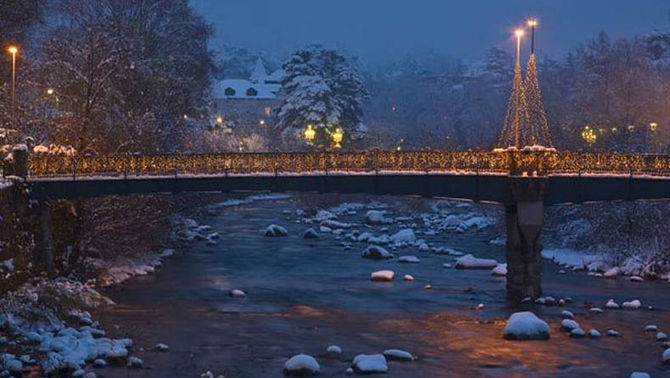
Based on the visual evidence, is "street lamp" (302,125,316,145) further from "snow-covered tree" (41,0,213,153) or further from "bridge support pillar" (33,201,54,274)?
"bridge support pillar" (33,201,54,274)

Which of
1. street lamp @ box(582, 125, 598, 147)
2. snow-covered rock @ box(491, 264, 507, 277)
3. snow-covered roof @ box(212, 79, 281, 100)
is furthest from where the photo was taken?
snow-covered roof @ box(212, 79, 281, 100)

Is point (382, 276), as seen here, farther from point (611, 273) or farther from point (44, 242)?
point (44, 242)

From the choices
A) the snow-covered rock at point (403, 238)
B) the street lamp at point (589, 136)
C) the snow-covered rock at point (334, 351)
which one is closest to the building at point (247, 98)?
the street lamp at point (589, 136)

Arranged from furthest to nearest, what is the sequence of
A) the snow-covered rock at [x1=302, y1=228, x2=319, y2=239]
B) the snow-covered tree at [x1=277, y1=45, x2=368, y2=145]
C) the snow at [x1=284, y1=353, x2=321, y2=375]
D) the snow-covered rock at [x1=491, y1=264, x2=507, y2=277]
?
1. the snow-covered tree at [x1=277, y1=45, x2=368, y2=145]
2. the snow-covered rock at [x1=302, y1=228, x2=319, y2=239]
3. the snow-covered rock at [x1=491, y1=264, x2=507, y2=277]
4. the snow at [x1=284, y1=353, x2=321, y2=375]

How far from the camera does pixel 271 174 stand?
160 ft

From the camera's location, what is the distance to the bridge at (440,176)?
47250 mm

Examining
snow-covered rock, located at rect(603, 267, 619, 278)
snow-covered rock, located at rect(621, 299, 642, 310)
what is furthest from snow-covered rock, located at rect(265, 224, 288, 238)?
snow-covered rock, located at rect(621, 299, 642, 310)

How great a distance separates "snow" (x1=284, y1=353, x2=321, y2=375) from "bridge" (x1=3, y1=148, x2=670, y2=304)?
56.2 feet

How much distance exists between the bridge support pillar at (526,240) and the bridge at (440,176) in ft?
0.16

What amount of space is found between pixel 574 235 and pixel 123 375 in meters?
42.6

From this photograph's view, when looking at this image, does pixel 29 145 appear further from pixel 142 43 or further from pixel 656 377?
pixel 656 377

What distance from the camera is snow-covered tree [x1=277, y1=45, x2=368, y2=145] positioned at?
103000mm

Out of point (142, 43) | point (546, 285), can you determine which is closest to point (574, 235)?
point (546, 285)

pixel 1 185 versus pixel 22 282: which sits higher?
pixel 1 185
